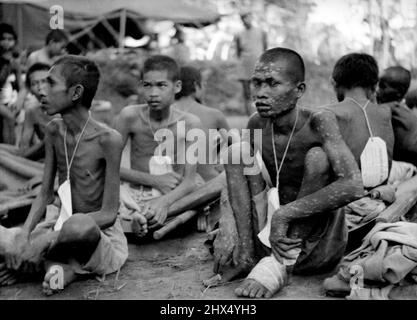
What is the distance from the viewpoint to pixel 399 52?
7789 mm

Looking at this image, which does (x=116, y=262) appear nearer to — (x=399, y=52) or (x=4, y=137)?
(x=4, y=137)

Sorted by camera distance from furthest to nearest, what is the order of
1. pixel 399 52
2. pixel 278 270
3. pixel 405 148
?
pixel 399 52 → pixel 405 148 → pixel 278 270

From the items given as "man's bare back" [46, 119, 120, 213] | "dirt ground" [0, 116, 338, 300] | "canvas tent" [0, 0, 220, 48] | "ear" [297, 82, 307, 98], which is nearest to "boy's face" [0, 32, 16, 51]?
"canvas tent" [0, 0, 220, 48]

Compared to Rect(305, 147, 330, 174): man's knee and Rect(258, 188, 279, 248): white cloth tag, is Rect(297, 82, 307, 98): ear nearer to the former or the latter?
Rect(305, 147, 330, 174): man's knee

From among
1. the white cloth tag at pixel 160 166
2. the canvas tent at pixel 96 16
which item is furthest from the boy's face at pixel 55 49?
the white cloth tag at pixel 160 166

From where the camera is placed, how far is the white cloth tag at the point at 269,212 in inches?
124

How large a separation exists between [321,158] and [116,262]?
1.27 metres

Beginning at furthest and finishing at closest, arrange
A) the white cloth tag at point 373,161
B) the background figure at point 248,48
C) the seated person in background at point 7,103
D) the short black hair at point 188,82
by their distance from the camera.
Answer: the background figure at point 248,48
the seated person in background at point 7,103
the short black hair at point 188,82
the white cloth tag at point 373,161

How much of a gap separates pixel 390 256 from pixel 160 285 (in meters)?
1.15

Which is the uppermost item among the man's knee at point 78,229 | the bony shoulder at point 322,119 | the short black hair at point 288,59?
the short black hair at point 288,59

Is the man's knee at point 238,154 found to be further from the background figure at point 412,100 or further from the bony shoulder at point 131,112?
the background figure at point 412,100

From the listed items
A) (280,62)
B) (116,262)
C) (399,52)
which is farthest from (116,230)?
(399,52)

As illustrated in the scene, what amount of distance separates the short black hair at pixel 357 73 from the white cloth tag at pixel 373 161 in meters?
0.41

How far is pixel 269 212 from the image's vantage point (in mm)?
3189
